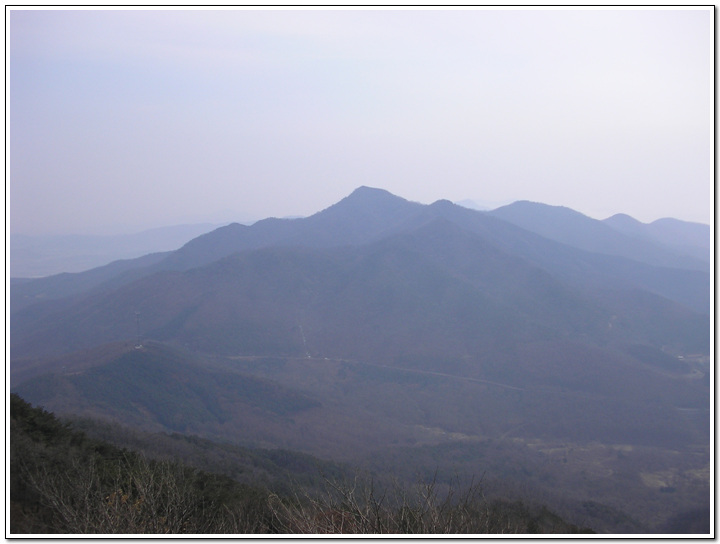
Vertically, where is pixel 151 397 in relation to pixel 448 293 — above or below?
below

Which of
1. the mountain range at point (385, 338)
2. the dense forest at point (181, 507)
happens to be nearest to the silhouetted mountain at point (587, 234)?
the mountain range at point (385, 338)

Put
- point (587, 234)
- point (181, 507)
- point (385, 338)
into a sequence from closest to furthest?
point (181, 507), point (385, 338), point (587, 234)

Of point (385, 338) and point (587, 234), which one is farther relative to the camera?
point (587, 234)

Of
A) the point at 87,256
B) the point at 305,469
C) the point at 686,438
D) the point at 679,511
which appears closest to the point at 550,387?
the point at 686,438

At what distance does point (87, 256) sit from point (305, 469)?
77.8m

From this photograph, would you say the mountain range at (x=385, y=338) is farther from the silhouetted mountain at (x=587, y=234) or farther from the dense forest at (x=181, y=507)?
the dense forest at (x=181, y=507)

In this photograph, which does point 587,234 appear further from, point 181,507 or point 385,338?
point 181,507

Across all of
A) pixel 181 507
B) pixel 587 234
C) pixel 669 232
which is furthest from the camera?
pixel 669 232

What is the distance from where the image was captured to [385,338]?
2179 inches

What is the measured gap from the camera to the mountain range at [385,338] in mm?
36094

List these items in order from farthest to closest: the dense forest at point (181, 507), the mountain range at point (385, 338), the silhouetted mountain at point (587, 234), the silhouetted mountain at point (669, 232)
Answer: the silhouetted mountain at point (669, 232)
the silhouetted mountain at point (587, 234)
the mountain range at point (385, 338)
the dense forest at point (181, 507)

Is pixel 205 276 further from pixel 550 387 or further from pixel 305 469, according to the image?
pixel 305 469

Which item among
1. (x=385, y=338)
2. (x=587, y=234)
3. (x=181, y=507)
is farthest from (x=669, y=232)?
(x=181, y=507)

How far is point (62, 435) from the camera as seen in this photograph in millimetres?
15406
